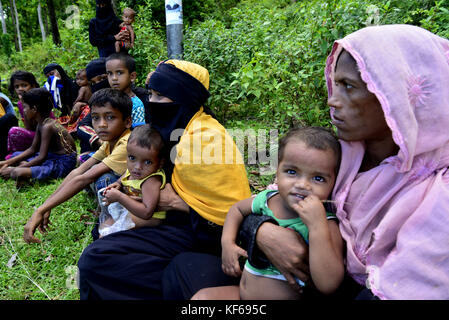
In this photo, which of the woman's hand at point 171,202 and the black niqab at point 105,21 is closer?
the woman's hand at point 171,202

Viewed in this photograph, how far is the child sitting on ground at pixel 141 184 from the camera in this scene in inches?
94.1

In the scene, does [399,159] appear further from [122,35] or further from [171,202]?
[122,35]

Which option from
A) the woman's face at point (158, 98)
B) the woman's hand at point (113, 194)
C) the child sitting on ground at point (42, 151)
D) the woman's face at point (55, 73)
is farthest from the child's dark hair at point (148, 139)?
the woman's face at point (55, 73)

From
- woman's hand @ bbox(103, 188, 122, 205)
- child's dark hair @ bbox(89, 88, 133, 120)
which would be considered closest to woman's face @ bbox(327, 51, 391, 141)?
woman's hand @ bbox(103, 188, 122, 205)

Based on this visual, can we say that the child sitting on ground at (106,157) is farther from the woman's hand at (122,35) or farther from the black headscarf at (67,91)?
the black headscarf at (67,91)

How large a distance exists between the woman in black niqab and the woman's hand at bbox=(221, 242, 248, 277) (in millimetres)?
5239

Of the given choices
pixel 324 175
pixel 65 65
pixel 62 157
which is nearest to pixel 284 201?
pixel 324 175

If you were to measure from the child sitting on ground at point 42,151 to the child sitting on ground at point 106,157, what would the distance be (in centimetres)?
196

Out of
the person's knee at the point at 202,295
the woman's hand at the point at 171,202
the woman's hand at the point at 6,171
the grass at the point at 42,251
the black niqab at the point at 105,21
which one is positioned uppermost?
the black niqab at the point at 105,21

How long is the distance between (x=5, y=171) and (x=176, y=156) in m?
3.95

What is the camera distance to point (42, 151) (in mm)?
4957

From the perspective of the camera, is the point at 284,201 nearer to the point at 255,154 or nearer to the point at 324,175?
the point at 324,175

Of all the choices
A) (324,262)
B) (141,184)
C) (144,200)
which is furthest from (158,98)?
(324,262)

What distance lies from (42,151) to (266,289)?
14.4 ft
